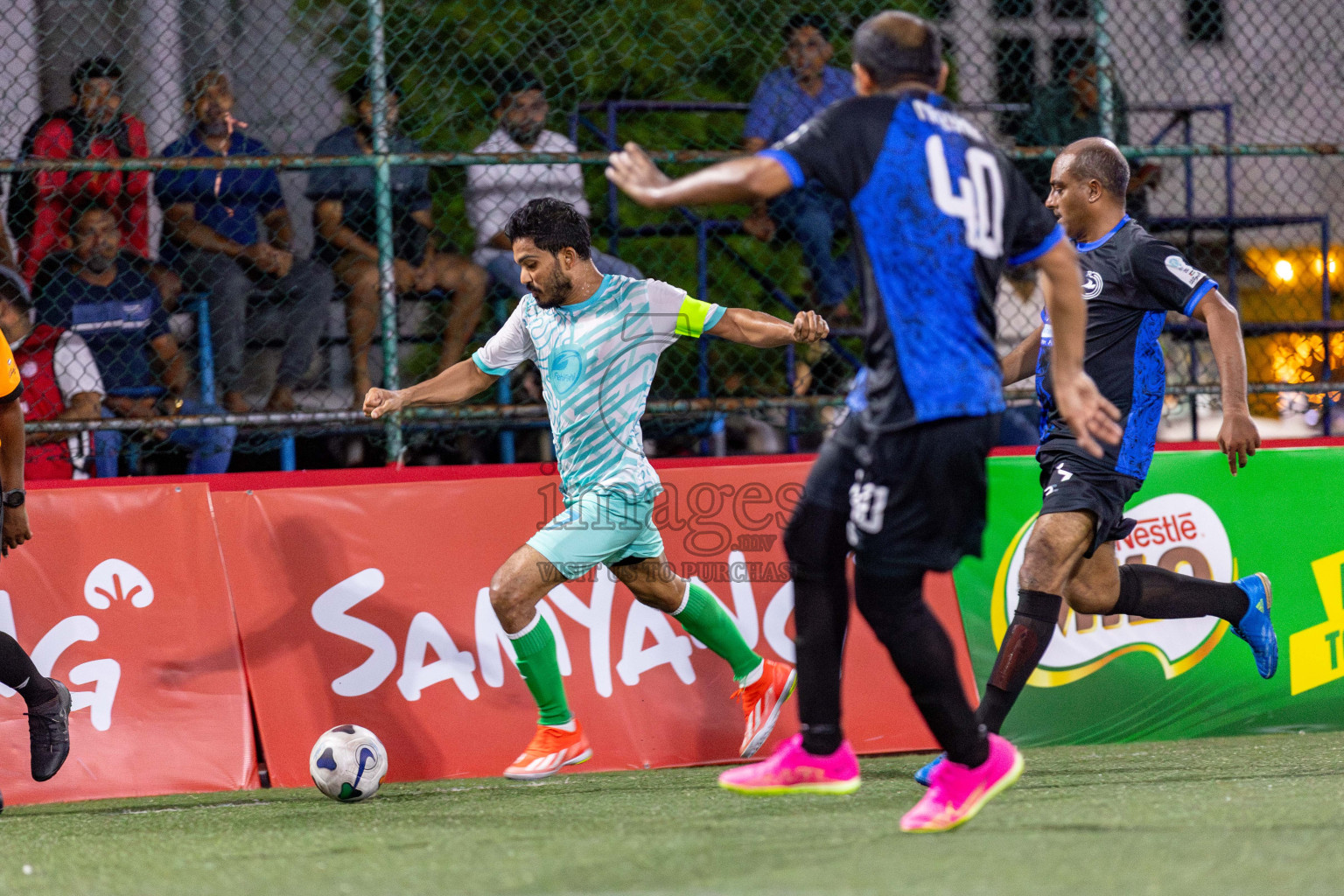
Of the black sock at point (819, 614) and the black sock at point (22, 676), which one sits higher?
the black sock at point (819, 614)

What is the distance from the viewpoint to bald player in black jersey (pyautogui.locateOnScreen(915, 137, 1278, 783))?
5.02 meters

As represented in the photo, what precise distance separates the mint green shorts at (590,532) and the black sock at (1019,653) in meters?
1.39

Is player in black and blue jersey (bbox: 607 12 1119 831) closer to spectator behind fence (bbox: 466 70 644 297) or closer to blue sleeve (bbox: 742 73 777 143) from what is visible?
spectator behind fence (bbox: 466 70 644 297)

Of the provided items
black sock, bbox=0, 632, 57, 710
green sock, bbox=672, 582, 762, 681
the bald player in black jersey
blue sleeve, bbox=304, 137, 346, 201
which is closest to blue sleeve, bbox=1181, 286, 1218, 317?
the bald player in black jersey

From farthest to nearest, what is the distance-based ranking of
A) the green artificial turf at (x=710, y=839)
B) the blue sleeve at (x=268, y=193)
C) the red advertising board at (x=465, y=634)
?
the blue sleeve at (x=268, y=193)
the red advertising board at (x=465, y=634)
the green artificial turf at (x=710, y=839)

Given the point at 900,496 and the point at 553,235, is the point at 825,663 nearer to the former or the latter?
the point at 900,496

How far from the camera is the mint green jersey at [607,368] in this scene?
513 centimetres

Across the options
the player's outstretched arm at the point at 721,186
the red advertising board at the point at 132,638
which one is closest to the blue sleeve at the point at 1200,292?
the player's outstretched arm at the point at 721,186

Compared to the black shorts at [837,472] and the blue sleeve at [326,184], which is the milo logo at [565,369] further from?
the blue sleeve at [326,184]

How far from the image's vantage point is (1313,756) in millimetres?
5461

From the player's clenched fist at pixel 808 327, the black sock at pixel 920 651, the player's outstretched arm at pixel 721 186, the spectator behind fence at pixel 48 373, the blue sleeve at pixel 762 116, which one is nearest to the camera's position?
the player's outstretched arm at pixel 721 186

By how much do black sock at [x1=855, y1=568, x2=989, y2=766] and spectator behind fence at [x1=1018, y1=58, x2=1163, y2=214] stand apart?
4900mm

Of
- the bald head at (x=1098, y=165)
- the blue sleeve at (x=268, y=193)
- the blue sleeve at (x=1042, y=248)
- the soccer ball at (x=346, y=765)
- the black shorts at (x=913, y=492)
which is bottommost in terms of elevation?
the soccer ball at (x=346, y=765)

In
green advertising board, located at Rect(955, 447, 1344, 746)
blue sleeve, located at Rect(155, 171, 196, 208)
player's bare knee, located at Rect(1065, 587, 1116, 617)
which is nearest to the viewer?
player's bare knee, located at Rect(1065, 587, 1116, 617)
